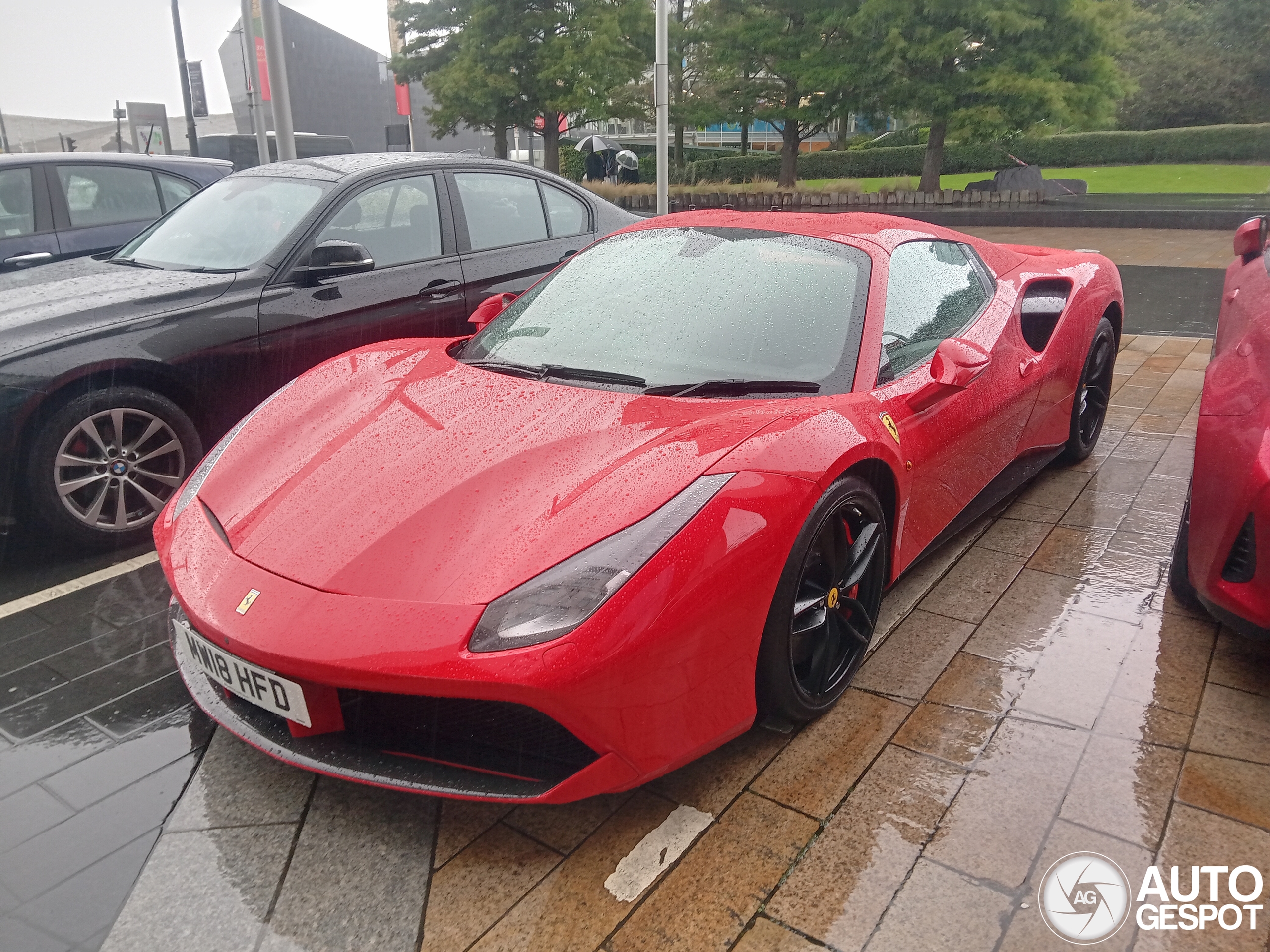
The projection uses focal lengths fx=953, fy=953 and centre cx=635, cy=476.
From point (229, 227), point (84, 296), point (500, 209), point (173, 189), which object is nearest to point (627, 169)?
point (173, 189)

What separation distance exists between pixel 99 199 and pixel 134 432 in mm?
3539

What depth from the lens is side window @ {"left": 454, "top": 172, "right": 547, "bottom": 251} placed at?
503 centimetres

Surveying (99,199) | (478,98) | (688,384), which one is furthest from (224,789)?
(478,98)

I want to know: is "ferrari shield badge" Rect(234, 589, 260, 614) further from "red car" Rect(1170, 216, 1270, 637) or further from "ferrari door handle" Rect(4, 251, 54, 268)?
"ferrari door handle" Rect(4, 251, 54, 268)

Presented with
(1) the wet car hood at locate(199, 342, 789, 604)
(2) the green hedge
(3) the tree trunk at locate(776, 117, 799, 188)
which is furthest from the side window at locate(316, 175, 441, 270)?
(2) the green hedge

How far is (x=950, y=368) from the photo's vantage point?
8.92ft

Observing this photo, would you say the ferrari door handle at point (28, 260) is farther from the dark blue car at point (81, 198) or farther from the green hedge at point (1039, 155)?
the green hedge at point (1039, 155)

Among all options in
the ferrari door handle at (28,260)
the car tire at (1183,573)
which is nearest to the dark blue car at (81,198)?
the ferrari door handle at (28,260)

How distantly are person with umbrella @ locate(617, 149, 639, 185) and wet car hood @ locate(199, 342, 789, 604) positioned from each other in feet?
71.9

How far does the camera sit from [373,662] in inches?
71.7

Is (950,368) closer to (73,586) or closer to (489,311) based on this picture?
(489,311)

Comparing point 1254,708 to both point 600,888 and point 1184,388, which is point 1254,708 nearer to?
point 600,888

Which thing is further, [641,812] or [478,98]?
[478,98]

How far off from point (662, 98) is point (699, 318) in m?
10.8
